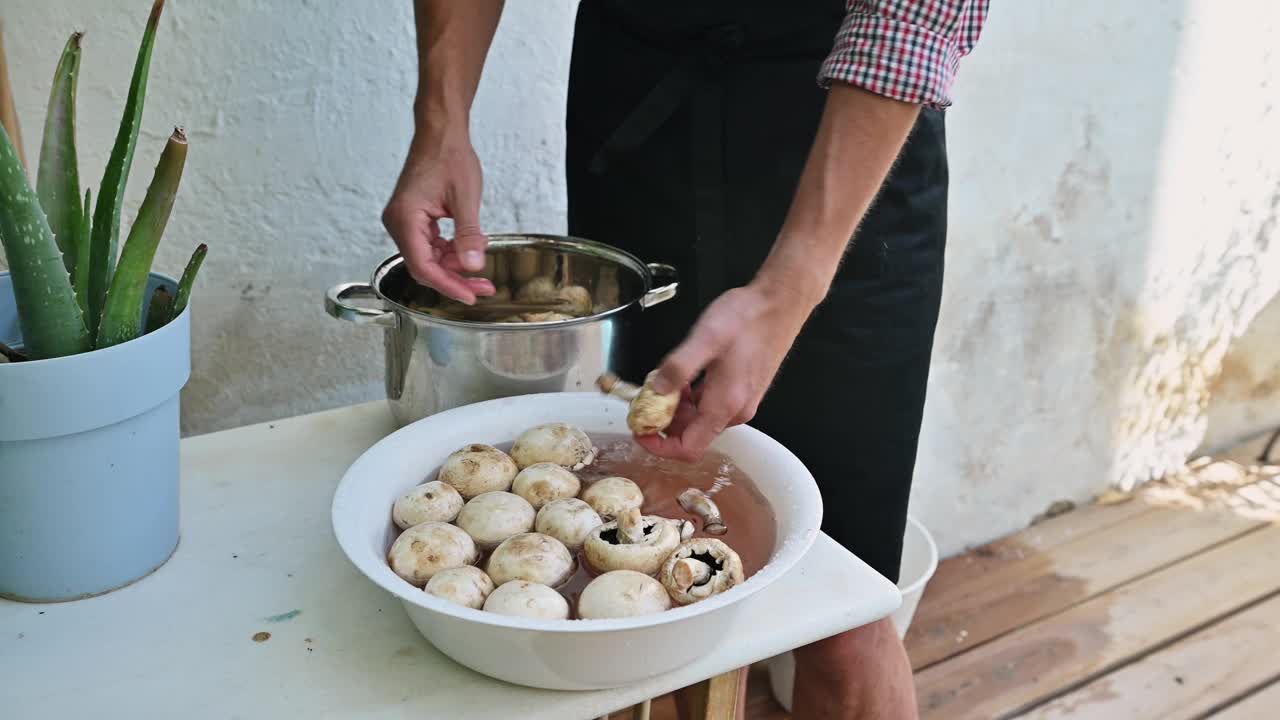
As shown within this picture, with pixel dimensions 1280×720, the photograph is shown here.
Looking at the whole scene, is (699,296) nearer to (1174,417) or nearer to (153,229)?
(153,229)

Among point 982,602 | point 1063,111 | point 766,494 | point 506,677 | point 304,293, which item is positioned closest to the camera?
point 506,677

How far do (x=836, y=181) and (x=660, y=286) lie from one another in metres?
0.25

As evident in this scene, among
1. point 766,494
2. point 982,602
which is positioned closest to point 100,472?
point 766,494

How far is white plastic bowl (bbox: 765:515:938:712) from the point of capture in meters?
1.55

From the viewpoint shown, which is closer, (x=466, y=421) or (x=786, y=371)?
(x=466, y=421)

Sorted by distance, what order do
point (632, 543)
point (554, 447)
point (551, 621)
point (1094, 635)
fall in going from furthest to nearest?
point (1094, 635), point (554, 447), point (632, 543), point (551, 621)

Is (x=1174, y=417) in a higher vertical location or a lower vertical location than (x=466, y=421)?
lower

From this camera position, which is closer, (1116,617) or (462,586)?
(462,586)

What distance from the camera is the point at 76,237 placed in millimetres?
737

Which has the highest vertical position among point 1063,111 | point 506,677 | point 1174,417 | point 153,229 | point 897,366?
point 1063,111

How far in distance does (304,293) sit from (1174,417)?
1751 mm

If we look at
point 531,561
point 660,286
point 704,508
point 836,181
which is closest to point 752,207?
point 660,286

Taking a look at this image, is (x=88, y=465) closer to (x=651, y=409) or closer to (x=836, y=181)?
(x=651, y=409)

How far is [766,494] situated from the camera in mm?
766
